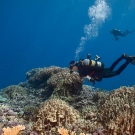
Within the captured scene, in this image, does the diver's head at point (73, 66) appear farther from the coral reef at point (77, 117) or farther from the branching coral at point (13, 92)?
the branching coral at point (13, 92)

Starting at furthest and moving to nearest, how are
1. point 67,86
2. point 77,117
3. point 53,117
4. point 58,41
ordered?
1. point 58,41
2. point 67,86
3. point 77,117
4. point 53,117

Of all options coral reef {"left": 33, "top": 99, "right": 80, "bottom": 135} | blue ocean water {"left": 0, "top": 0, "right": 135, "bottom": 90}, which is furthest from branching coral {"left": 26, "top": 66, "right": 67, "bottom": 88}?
blue ocean water {"left": 0, "top": 0, "right": 135, "bottom": 90}

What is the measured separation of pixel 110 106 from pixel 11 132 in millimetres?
2981

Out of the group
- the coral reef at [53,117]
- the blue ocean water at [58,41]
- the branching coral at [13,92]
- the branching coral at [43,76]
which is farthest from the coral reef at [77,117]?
the blue ocean water at [58,41]

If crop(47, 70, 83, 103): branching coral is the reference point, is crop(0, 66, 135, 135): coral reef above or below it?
below

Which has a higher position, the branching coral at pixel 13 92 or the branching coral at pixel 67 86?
the branching coral at pixel 13 92

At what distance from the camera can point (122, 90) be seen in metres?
7.01

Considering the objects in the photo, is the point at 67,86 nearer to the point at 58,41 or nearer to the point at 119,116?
the point at 119,116

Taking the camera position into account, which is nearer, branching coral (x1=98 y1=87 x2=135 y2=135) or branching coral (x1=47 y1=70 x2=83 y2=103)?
branching coral (x1=98 y1=87 x2=135 y2=135)

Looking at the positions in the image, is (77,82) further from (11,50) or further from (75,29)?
(11,50)

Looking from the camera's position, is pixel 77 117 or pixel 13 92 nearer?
pixel 77 117

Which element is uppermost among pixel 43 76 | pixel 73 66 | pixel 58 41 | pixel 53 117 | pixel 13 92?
pixel 58 41

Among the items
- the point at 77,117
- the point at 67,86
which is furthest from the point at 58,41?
the point at 77,117

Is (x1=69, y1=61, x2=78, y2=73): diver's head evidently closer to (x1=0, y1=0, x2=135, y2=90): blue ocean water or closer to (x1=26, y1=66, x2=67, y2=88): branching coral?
(x1=26, y1=66, x2=67, y2=88): branching coral
